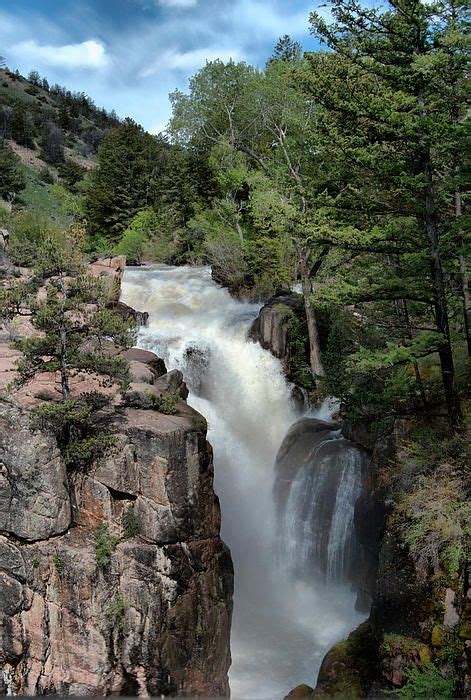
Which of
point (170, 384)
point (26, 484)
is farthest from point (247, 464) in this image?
point (26, 484)

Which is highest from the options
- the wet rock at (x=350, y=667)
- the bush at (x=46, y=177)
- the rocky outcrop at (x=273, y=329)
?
the bush at (x=46, y=177)

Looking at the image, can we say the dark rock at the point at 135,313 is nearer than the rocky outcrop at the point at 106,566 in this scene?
No

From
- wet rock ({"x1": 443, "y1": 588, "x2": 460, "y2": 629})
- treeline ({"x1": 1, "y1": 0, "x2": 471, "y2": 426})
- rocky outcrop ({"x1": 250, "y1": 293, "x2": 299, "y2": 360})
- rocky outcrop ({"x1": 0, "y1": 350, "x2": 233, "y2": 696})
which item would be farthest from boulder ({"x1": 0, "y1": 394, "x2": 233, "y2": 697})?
rocky outcrop ({"x1": 250, "y1": 293, "x2": 299, "y2": 360})

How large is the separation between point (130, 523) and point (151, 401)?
117 inches

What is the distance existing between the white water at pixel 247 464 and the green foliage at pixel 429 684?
479 centimetres

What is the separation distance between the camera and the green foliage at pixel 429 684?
24.9ft

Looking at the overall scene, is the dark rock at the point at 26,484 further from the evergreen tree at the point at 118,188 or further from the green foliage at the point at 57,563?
the evergreen tree at the point at 118,188

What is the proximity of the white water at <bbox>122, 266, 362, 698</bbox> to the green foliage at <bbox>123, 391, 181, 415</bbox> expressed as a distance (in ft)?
18.2

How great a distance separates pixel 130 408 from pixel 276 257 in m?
15.1

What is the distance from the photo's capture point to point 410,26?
31.5ft

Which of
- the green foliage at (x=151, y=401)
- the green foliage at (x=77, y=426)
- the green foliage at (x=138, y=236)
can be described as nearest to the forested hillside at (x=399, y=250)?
the green foliage at (x=77, y=426)

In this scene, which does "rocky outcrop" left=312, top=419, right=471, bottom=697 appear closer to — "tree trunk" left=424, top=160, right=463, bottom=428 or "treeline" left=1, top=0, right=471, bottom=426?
"tree trunk" left=424, top=160, right=463, bottom=428

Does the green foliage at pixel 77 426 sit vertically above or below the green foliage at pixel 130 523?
above

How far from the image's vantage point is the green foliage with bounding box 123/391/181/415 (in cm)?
1215
